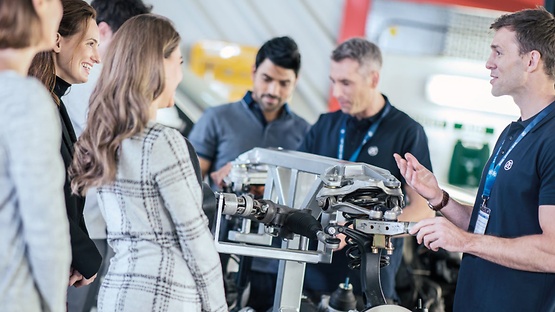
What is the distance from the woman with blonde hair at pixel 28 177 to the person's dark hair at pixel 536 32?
133 centimetres

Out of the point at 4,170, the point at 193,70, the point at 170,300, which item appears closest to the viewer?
the point at 4,170

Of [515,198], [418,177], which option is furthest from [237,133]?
[515,198]

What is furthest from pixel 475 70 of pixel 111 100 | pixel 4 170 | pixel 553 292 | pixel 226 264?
pixel 4 170

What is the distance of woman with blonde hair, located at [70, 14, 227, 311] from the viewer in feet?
5.39

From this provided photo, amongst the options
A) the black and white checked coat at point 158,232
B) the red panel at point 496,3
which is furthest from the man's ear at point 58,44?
the red panel at point 496,3

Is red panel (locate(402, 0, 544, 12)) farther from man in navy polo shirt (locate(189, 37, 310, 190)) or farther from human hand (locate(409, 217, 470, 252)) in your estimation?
human hand (locate(409, 217, 470, 252))

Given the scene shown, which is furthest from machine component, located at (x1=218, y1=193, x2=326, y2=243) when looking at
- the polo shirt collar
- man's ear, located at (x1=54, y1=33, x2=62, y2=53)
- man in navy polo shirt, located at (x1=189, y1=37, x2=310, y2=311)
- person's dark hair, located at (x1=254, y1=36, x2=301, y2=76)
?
person's dark hair, located at (x1=254, y1=36, x2=301, y2=76)

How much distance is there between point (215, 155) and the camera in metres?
3.36

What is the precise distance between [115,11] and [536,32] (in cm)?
152

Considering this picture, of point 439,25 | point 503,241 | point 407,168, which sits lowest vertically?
point 503,241

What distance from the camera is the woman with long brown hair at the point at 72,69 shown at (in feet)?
6.45

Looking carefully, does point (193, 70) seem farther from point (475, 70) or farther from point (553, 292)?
point (553, 292)

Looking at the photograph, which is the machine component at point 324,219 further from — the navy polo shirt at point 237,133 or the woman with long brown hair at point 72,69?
the navy polo shirt at point 237,133

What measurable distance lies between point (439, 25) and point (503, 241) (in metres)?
3.51
